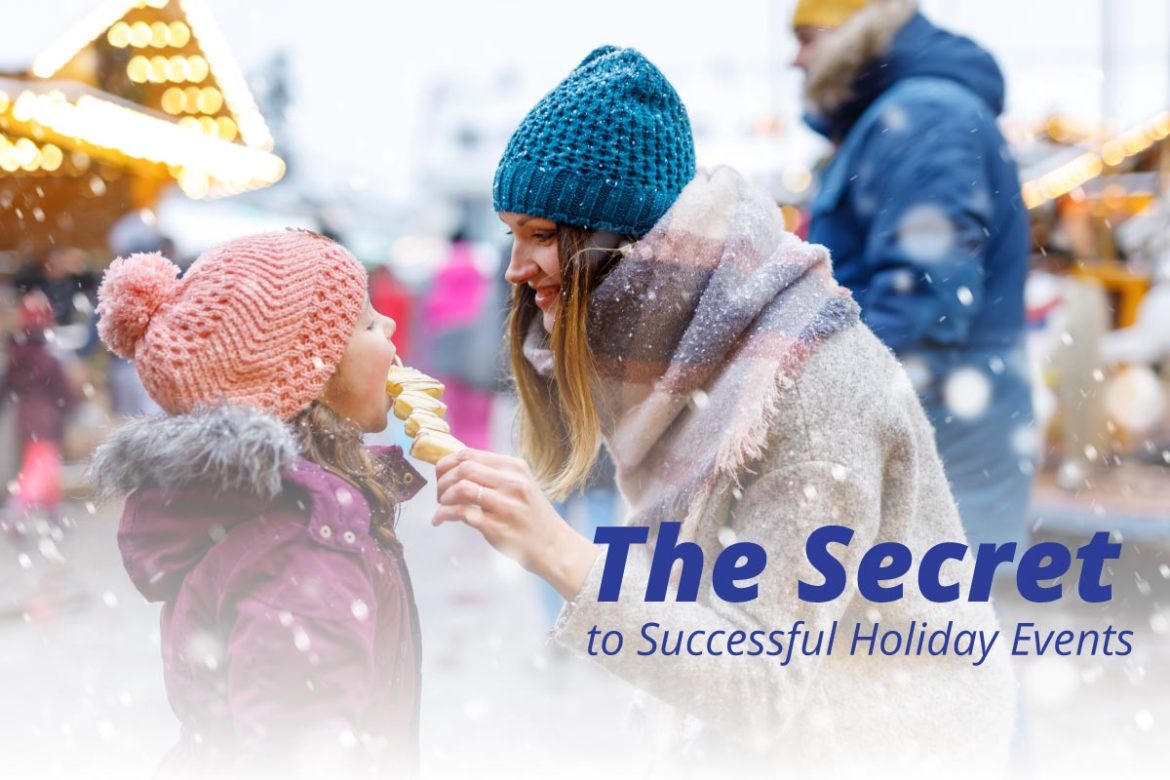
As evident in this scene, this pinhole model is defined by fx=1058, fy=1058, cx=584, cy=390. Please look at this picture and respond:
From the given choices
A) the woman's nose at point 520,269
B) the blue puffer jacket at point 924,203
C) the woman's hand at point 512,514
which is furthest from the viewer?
the blue puffer jacket at point 924,203

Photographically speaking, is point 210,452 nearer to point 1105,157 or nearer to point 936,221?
point 936,221

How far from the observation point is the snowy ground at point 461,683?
1063 mm

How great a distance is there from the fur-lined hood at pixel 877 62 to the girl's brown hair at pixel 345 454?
33.7 inches

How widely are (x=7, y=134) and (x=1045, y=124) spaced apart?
6.02m

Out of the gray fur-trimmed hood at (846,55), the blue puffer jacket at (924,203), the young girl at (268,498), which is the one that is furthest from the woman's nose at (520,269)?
the gray fur-trimmed hood at (846,55)

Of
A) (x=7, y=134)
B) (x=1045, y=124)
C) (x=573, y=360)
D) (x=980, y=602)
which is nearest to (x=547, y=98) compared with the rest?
(x=573, y=360)

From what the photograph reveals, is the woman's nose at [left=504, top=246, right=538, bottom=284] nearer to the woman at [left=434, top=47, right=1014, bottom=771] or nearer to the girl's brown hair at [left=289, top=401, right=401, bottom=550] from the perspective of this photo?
the woman at [left=434, top=47, right=1014, bottom=771]

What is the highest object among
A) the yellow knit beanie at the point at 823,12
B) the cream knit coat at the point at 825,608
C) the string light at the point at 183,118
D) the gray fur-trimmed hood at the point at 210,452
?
the string light at the point at 183,118

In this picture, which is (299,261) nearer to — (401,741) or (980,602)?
(401,741)

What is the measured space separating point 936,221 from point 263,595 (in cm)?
86

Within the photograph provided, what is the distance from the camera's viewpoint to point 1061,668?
1.52 meters

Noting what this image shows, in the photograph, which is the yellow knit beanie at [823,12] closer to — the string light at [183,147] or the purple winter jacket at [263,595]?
the string light at [183,147]

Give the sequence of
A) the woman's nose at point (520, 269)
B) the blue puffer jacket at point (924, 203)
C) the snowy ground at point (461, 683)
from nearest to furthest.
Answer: the woman's nose at point (520, 269) → the snowy ground at point (461, 683) → the blue puffer jacket at point (924, 203)

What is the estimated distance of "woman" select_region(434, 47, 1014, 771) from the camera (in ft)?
2.89
